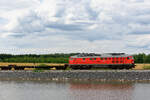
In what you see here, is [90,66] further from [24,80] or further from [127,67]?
[24,80]

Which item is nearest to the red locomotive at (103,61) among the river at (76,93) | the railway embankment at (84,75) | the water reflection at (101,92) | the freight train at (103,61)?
the freight train at (103,61)

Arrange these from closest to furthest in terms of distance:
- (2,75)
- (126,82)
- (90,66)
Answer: (126,82) < (2,75) < (90,66)

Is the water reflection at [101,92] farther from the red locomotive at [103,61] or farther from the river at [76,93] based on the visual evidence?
the red locomotive at [103,61]

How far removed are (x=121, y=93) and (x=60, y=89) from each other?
9.30 m

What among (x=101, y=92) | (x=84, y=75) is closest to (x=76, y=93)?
(x=101, y=92)

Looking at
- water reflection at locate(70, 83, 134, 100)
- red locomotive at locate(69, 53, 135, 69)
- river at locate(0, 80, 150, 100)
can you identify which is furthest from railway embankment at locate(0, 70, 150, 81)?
red locomotive at locate(69, 53, 135, 69)

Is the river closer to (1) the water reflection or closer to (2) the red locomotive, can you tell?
(1) the water reflection

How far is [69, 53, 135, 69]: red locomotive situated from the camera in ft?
202

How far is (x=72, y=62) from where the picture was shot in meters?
65.8

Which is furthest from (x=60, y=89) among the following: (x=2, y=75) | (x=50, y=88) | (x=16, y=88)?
(x=2, y=75)

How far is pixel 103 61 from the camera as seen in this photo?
63.1m

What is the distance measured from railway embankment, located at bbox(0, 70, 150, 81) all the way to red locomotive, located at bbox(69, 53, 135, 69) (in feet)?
28.2

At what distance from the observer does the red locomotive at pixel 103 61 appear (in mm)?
61625

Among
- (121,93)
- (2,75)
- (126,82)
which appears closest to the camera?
(121,93)
